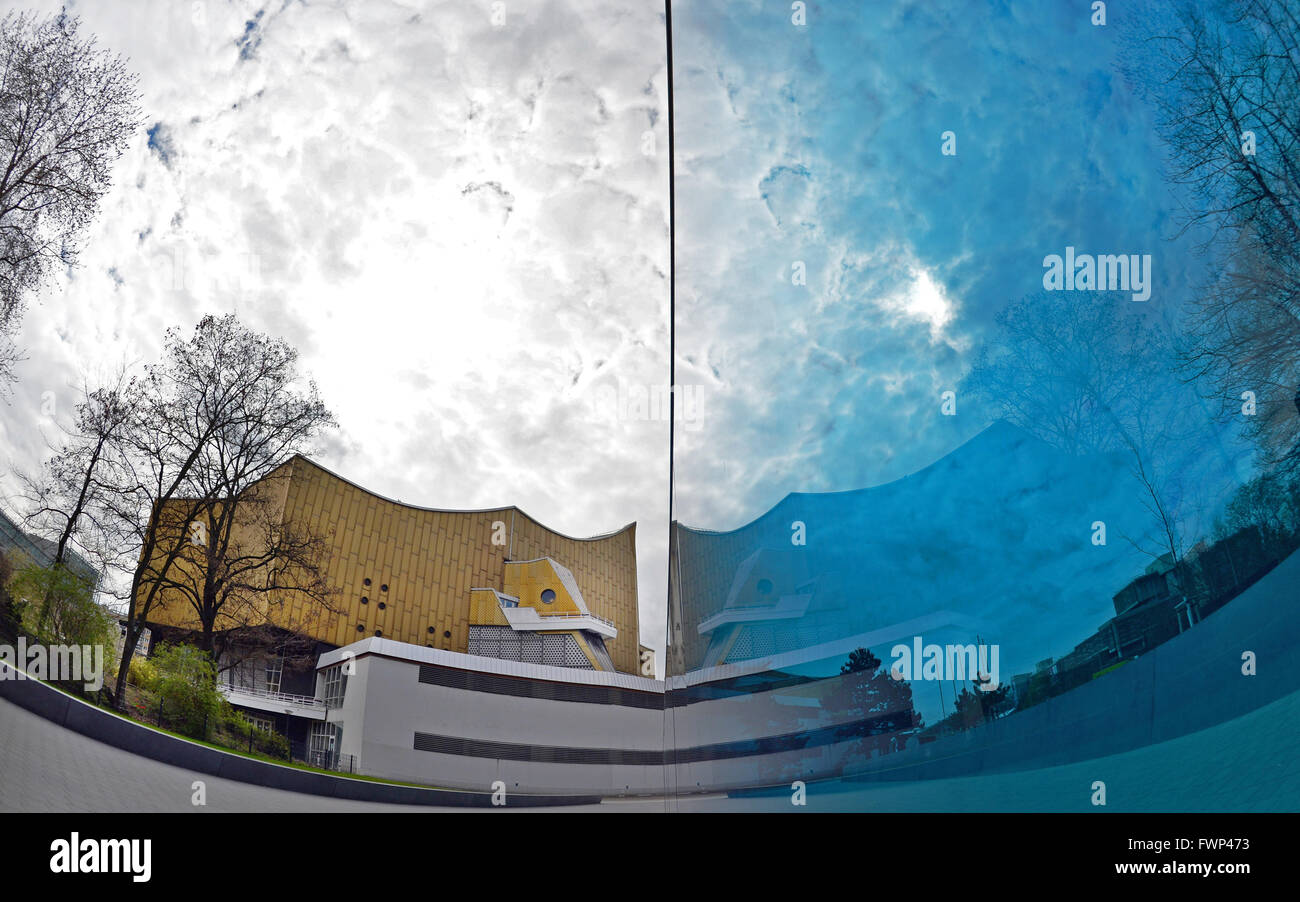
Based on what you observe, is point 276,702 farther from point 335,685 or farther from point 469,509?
point 469,509

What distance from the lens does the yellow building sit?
71.0 ft

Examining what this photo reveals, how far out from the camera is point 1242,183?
3.19 ft

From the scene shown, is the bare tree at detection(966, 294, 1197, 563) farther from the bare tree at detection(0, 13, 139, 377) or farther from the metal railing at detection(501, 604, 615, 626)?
the metal railing at detection(501, 604, 615, 626)

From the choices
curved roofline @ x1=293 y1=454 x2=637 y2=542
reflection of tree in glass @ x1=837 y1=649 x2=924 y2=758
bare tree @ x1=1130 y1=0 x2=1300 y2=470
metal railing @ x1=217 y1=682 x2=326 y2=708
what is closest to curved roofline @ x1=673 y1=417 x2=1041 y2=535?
bare tree @ x1=1130 y1=0 x2=1300 y2=470

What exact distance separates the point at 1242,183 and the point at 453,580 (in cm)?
2575

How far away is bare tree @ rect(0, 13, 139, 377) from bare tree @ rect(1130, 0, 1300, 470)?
27.2 feet

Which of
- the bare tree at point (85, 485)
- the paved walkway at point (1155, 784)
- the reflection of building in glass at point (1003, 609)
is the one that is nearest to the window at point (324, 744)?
the bare tree at point (85, 485)

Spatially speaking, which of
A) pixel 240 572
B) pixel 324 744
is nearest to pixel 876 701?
pixel 240 572

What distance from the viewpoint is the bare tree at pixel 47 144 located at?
636 cm

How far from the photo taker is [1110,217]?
102cm

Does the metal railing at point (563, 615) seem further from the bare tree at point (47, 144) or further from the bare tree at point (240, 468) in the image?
the bare tree at point (47, 144)

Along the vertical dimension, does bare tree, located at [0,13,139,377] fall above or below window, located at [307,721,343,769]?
above
